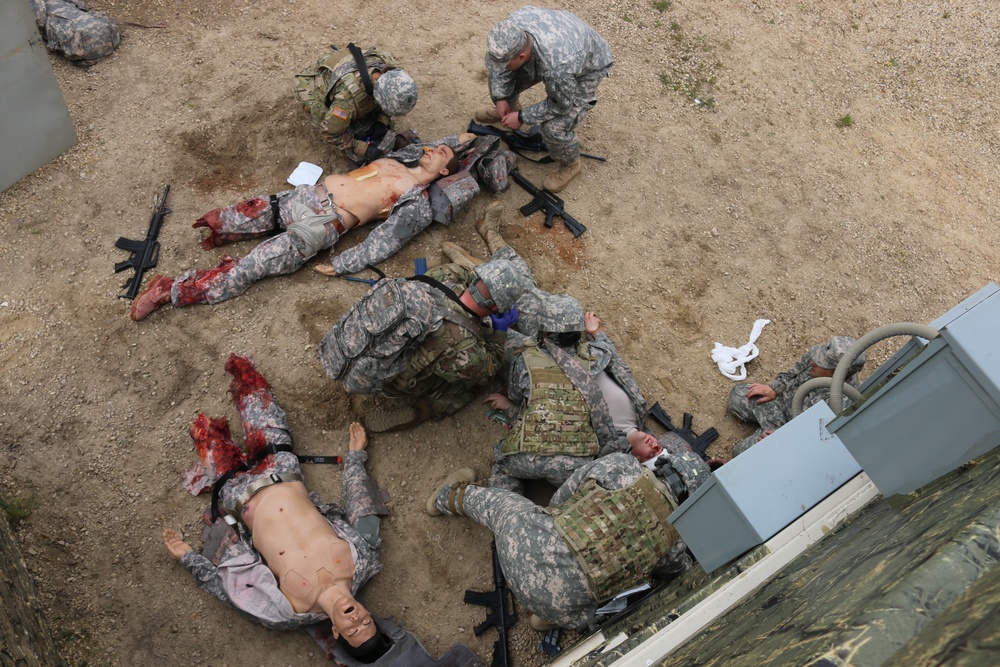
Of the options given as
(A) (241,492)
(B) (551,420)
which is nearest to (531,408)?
(B) (551,420)

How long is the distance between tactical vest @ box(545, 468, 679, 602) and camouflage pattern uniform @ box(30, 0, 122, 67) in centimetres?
621

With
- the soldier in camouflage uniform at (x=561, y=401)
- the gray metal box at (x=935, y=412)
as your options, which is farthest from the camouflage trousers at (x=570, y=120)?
the gray metal box at (x=935, y=412)

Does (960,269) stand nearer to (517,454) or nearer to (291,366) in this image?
(517,454)

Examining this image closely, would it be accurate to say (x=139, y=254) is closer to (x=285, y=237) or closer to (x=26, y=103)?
(x=285, y=237)

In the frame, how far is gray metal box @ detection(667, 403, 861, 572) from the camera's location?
2967 mm

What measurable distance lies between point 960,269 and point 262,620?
655 centimetres

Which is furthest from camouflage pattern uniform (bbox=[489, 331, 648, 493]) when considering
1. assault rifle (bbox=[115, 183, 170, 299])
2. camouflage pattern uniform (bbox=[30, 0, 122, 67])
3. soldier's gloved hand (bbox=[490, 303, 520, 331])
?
camouflage pattern uniform (bbox=[30, 0, 122, 67])

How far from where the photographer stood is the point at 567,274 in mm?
5770

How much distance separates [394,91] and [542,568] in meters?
3.94

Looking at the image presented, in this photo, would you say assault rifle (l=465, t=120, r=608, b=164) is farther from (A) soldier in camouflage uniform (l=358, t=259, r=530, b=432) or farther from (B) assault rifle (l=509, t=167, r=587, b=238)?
(A) soldier in camouflage uniform (l=358, t=259, r=530, b=432)

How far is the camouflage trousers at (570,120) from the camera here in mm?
5816

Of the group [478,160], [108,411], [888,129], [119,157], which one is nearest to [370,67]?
[478,160]

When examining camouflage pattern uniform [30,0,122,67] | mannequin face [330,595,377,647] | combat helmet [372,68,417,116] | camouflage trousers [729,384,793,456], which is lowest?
camouflage trousers [729,384,793,456]

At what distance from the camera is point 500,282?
4.38 m
